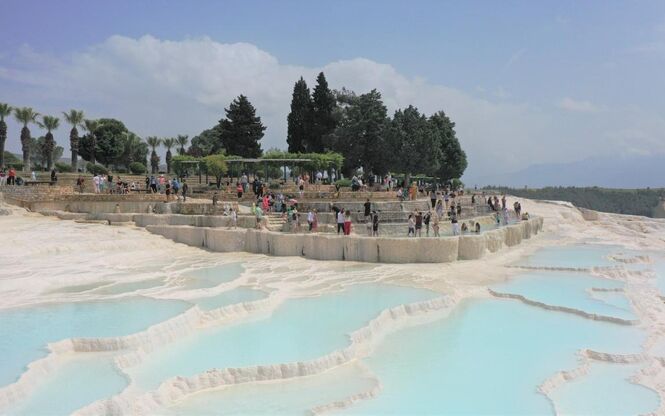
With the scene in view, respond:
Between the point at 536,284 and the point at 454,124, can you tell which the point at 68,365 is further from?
the point at 454,124

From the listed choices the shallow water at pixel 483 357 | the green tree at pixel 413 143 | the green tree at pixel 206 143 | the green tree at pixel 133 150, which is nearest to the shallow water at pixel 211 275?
the shallow water at pixel 483 357

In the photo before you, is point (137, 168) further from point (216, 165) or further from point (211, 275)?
point (211, 275)

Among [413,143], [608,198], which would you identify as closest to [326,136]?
[413,143]

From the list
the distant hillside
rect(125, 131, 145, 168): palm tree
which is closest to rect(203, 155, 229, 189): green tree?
rect(125, 131, 145, 168): palm tree

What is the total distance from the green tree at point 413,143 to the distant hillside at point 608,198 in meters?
37.7

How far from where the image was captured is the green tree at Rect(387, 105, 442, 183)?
1318 inches

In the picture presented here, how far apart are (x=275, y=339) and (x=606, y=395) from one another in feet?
14.9

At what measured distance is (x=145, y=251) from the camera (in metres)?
16.7

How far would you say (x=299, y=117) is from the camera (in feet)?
136

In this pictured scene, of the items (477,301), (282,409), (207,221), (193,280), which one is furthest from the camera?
(207,221)

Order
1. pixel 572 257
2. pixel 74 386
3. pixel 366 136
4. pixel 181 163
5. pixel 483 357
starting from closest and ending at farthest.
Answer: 1. pixel 74 386
2. pixel 483 357
3. pixel 572 257
4. pixel 181 163
5. pixel 366 136

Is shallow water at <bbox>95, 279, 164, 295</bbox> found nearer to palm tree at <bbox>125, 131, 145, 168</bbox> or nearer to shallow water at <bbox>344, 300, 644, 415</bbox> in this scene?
shallow water at <bbox>344, 300, 644, 415</bbox>

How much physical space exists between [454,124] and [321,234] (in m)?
31.6

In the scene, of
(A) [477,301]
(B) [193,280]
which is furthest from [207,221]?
(A) [477,301]
